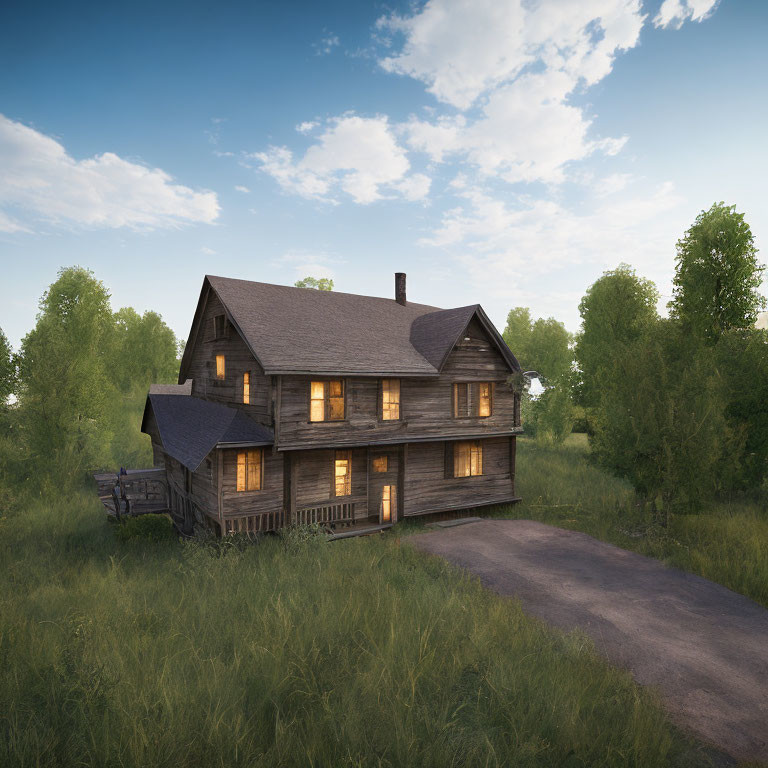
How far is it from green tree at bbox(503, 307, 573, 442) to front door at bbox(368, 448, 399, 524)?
2293 centimetres

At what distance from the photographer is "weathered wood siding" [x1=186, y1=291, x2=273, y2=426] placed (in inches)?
698

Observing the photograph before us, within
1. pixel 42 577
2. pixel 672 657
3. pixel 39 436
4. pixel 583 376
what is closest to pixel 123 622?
pixel 42 577

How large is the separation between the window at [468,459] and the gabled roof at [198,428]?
914 cm

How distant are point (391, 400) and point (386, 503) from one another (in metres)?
4.42

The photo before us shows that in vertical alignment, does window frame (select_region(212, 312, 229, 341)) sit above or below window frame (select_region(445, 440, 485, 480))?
above

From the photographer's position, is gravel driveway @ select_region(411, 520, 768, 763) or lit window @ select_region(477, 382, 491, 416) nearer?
gravel driveway @ select_region(411, 520, 768, 763)

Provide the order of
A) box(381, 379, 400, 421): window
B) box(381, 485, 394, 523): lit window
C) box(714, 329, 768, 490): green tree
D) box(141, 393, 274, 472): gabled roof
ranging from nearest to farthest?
box(141, 393, 274, 472): gabled roof < box(381, 379, 400, 421): window < box(381, 485, 394, 523): lit window < box(714, 329, 768, 490): green tree

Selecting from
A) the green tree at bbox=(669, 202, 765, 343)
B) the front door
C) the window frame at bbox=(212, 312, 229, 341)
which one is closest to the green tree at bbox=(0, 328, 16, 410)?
the window frame at bbox=(212, 312, 229, 341)

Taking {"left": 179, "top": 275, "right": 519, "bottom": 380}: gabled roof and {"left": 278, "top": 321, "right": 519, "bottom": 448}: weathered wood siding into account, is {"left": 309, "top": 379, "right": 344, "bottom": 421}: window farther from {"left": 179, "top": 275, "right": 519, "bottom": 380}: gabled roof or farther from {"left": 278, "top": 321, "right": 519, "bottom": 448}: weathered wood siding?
{"left": 179, "top": 275, "right": 519, "bottom": 380}: gabled roof

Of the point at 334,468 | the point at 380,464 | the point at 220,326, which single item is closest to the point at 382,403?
the point at 380,464

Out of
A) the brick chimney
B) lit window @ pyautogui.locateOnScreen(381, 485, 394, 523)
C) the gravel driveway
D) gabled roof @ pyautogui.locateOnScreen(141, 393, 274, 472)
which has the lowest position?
the gravel driveway

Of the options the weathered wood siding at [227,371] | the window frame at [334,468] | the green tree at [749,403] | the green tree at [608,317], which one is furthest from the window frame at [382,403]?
the green tree at [608,317]

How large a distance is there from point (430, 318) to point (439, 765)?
63.8ft

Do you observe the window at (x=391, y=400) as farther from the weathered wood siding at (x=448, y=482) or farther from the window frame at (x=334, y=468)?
the window frame at (x=334, y=468)
